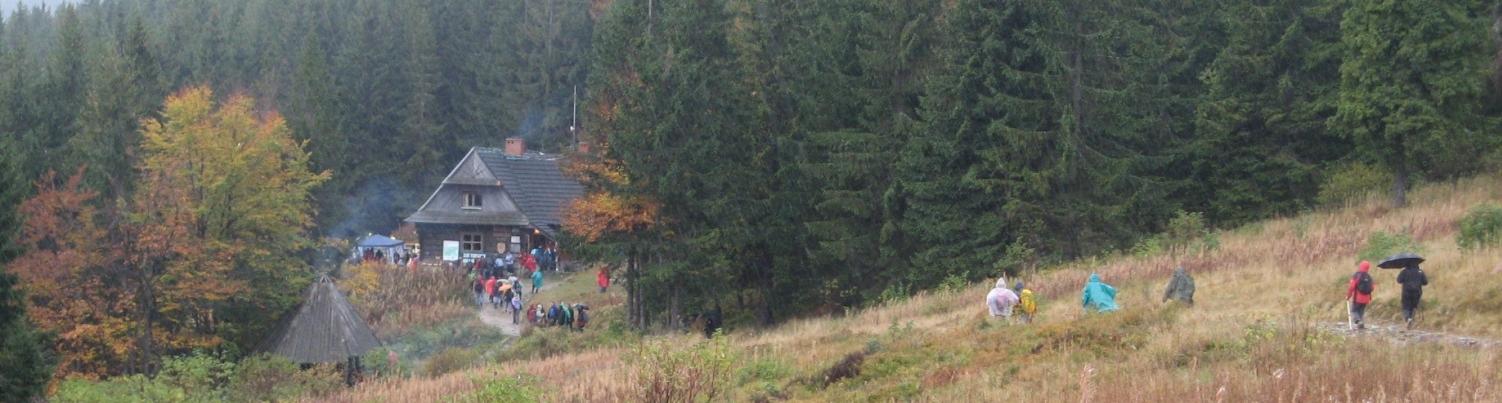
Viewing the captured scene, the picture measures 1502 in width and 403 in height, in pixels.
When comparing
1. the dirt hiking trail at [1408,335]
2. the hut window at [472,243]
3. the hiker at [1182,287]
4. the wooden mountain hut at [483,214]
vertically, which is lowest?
the dirt hiking trail at [1408,335]

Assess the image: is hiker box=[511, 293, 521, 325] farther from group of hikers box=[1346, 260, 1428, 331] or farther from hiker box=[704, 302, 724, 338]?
group of hikers box=[1346, 260, 1428, 331]

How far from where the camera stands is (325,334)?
35031mm

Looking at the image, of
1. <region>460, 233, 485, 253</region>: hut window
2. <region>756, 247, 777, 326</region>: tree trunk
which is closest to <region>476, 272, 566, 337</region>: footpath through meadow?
<region>756, 247, 777, 326</region>: tree trunk

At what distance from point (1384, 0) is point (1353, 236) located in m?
7.50

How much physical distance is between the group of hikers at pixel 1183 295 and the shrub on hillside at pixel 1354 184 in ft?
44.4

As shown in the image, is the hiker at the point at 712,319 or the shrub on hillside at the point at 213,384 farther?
the hiker at the point at 712,319

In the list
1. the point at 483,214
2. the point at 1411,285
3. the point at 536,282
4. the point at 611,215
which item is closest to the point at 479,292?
the point at 536,282

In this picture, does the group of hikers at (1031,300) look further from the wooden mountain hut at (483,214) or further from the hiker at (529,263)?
the wooden mountain hut at (483,214)

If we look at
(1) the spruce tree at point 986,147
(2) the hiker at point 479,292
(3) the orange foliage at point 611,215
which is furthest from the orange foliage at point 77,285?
(1) the spruce tree at point 986,147

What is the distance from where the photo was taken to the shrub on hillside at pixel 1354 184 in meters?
33.6

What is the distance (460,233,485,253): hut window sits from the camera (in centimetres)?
6231

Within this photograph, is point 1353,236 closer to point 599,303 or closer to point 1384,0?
point 1384,0

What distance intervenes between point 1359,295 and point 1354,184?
17.9m

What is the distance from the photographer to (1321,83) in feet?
121
